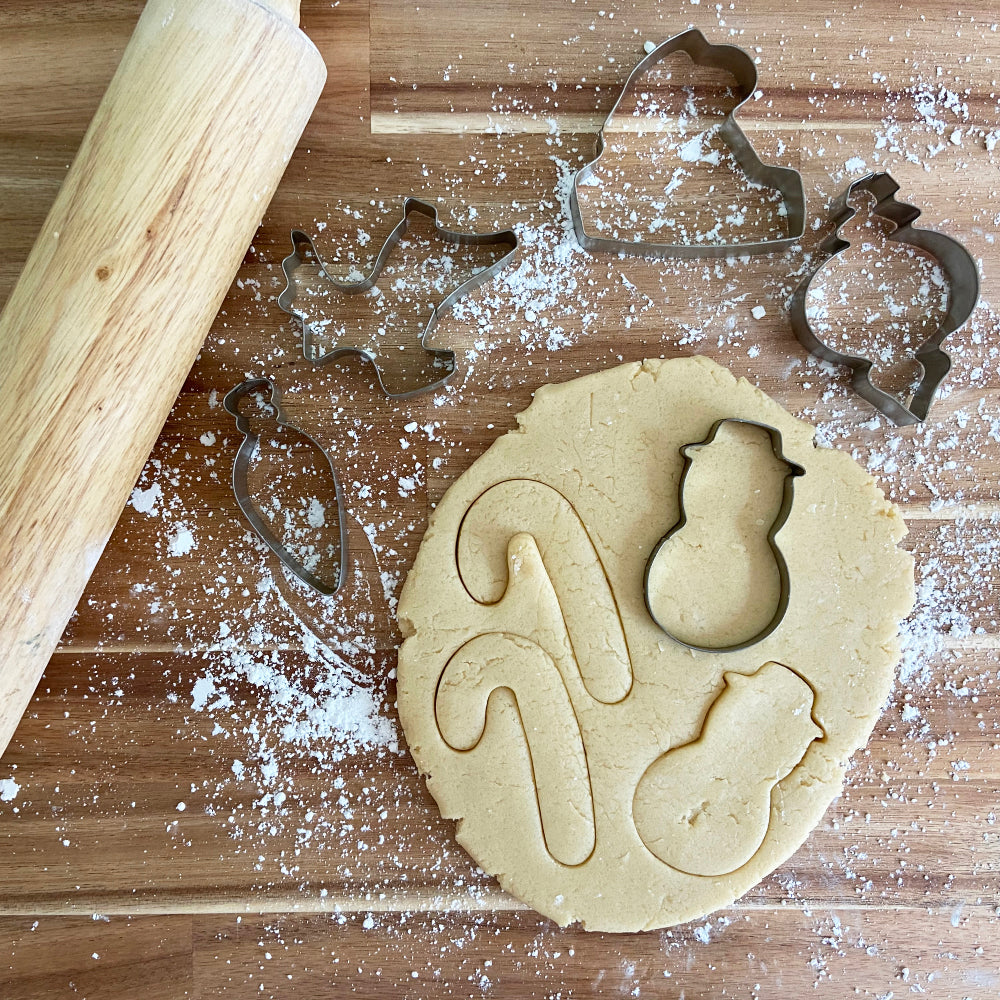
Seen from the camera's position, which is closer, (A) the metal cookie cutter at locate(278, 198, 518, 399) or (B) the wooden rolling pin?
(B) the wooden rolling pin

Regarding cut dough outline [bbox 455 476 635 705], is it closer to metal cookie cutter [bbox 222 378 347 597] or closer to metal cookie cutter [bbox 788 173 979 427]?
metal cookie cutter [bbox 222 378 347 597]

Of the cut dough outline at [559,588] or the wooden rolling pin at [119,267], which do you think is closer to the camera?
the wooden rolling pin at [119,267]

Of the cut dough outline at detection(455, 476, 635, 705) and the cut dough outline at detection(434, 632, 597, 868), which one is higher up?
the cut dough outline at detection(455, 476, 635, 705)

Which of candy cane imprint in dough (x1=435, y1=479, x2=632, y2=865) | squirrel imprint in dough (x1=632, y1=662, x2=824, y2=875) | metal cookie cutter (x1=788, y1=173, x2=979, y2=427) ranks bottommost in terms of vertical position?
squirrel imprint in dough (x1=632, y1=662, x2=824, y2=875)

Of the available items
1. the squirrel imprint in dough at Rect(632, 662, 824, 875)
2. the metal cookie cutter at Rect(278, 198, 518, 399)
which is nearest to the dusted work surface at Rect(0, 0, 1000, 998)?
the metal cookie cutter at Rect(278, 198, 518, 399)

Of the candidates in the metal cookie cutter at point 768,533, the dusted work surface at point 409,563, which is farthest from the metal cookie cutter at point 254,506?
the metal cookie cutter at point 768,533

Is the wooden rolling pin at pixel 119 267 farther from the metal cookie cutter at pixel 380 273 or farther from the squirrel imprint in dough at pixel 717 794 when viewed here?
the squirrel imprint in dough at pixel 717 794

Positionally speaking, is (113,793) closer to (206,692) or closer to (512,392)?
(206,692)
